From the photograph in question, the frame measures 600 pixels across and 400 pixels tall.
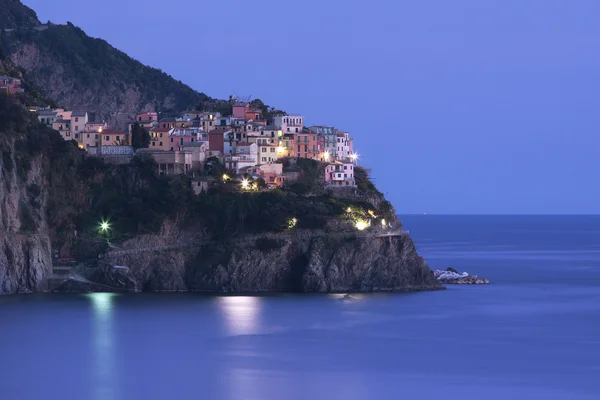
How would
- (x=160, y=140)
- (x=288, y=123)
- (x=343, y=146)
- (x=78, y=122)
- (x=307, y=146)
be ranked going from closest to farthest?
(x=160, y=140) < (x=78, y=122) < (x=307, y=146) < (x=288, y=123) < (x=343, y=146)

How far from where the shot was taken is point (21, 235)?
6581cm

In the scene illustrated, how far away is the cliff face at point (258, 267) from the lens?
6694 cm

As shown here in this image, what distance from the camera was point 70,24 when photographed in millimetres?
126375

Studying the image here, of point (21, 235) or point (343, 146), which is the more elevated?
point (343, 146)

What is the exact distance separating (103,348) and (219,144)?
2787 cm

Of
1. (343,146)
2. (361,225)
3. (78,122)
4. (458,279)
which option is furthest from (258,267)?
(343,146)

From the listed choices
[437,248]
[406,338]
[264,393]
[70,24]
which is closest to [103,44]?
[70,24]

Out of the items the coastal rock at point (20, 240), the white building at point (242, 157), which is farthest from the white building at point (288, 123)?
the coastal rock at point (20, 240)

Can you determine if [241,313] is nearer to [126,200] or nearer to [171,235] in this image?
[171,235]

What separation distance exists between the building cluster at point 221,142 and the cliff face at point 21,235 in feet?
21.6

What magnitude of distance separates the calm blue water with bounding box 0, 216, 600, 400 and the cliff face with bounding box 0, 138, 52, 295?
1966mm

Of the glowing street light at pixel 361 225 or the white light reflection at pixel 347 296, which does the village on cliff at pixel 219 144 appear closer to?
the glowing street light at pixel 361 225

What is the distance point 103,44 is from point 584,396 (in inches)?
3550

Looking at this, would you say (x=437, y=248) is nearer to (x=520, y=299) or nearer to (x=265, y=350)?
(x=520, y=299)
